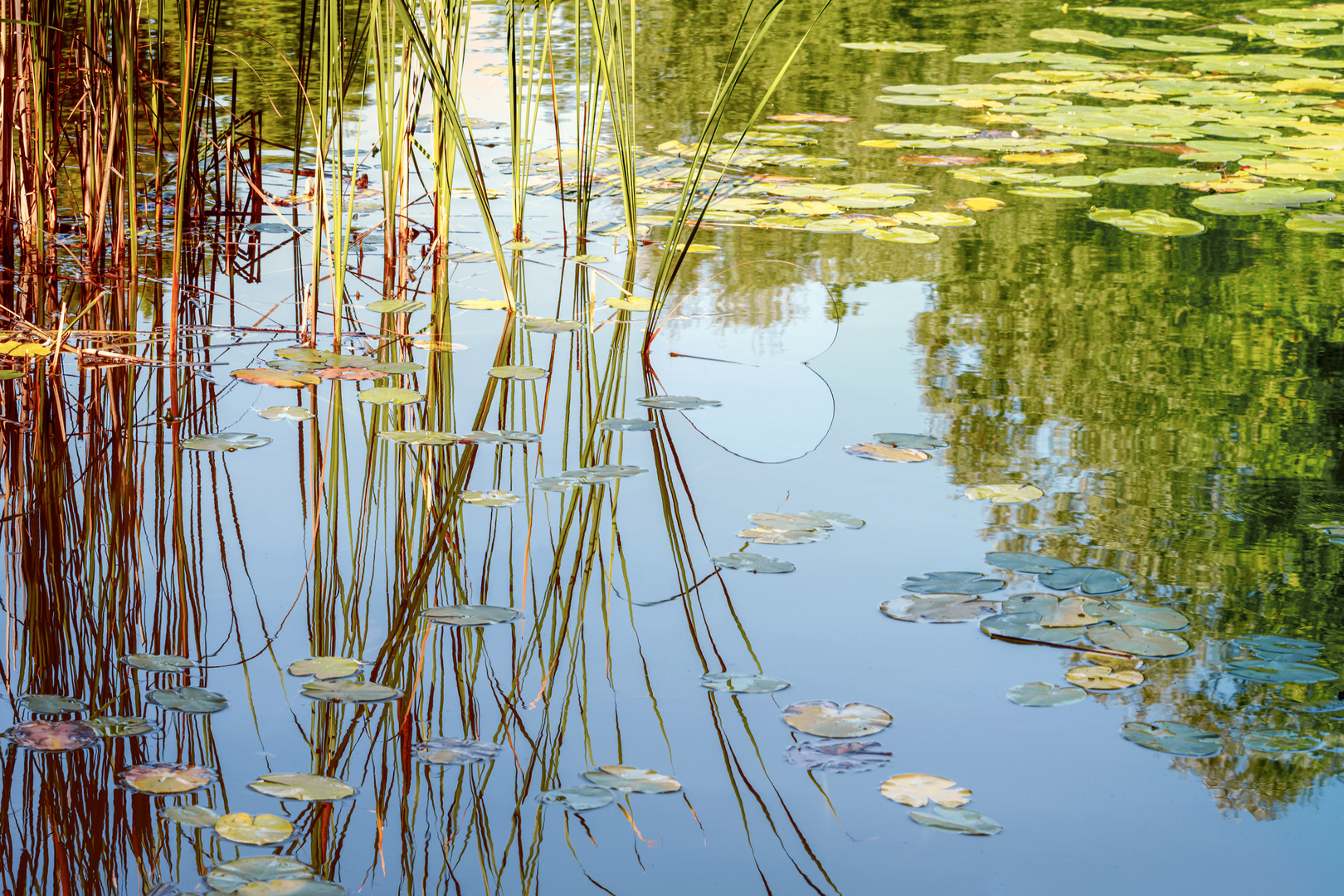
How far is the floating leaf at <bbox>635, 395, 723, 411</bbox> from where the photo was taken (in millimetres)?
2438

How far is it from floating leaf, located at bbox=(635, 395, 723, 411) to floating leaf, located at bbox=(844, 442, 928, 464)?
1.08 ft

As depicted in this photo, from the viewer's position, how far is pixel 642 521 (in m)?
1.99

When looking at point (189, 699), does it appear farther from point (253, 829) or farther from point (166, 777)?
point (253, 829)

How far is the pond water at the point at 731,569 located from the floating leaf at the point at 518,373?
0.02m

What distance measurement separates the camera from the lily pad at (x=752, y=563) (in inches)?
71.7

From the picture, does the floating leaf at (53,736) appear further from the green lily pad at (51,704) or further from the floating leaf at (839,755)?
the floating leaf at (839,755)

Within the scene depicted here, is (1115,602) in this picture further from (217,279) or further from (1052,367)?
(217,279)

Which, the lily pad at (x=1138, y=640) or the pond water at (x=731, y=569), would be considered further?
the lily pad at (x=1138, y=640)

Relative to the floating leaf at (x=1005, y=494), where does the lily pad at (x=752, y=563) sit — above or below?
below

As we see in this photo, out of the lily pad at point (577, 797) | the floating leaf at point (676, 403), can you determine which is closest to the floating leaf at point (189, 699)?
the lily pad at point (577, 797)

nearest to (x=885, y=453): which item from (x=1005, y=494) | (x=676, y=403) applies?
(x=1005, y=494)

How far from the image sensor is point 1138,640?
1618mm

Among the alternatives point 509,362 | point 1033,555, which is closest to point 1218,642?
point 1033,555

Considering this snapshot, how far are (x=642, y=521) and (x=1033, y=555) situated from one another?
570 millimetres
